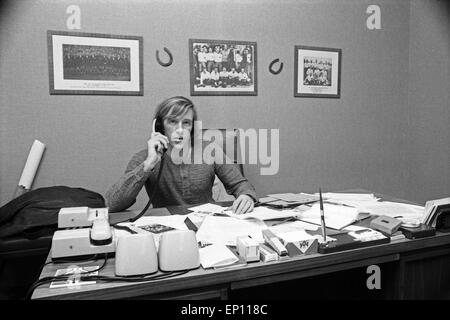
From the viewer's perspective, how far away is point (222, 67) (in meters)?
Answer: 2.19

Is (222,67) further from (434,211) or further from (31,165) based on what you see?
(434,211)

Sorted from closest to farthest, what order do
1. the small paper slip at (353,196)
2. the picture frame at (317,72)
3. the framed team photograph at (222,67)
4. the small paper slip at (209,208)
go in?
the small paper slip at (209,208) < the small paper slip at (353,196) < the framed team photograph at (222,67) < the picture frame at (317,72)

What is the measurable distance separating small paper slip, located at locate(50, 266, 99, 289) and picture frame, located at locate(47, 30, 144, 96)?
140 centimetres

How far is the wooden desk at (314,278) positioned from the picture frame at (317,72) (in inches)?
60.0

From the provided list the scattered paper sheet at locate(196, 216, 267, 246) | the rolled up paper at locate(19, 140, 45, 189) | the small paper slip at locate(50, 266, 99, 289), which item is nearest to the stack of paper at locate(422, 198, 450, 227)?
the scattered paper sheet at locate(196, 216, 267, 246)

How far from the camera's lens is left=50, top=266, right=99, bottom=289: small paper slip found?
2.41ft

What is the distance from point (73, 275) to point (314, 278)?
0.72 metres

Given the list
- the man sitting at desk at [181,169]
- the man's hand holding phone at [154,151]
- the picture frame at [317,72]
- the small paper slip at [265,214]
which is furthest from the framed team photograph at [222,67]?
the small paper slip at [265,214]

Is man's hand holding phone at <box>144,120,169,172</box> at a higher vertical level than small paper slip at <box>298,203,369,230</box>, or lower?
higher

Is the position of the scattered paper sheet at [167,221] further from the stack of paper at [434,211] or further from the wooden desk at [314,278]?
the stack of paper at [434,211]

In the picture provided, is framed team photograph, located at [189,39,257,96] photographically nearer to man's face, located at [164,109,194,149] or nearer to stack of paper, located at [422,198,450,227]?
man's face, located at [164,109,194,149]

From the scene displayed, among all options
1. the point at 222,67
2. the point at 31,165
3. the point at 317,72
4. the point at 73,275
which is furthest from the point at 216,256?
the point at 317,72

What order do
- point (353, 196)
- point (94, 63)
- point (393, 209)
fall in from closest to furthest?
point (393, 209), point (353, 196), point (94, 63)

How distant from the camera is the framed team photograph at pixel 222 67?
2139 millimetres
